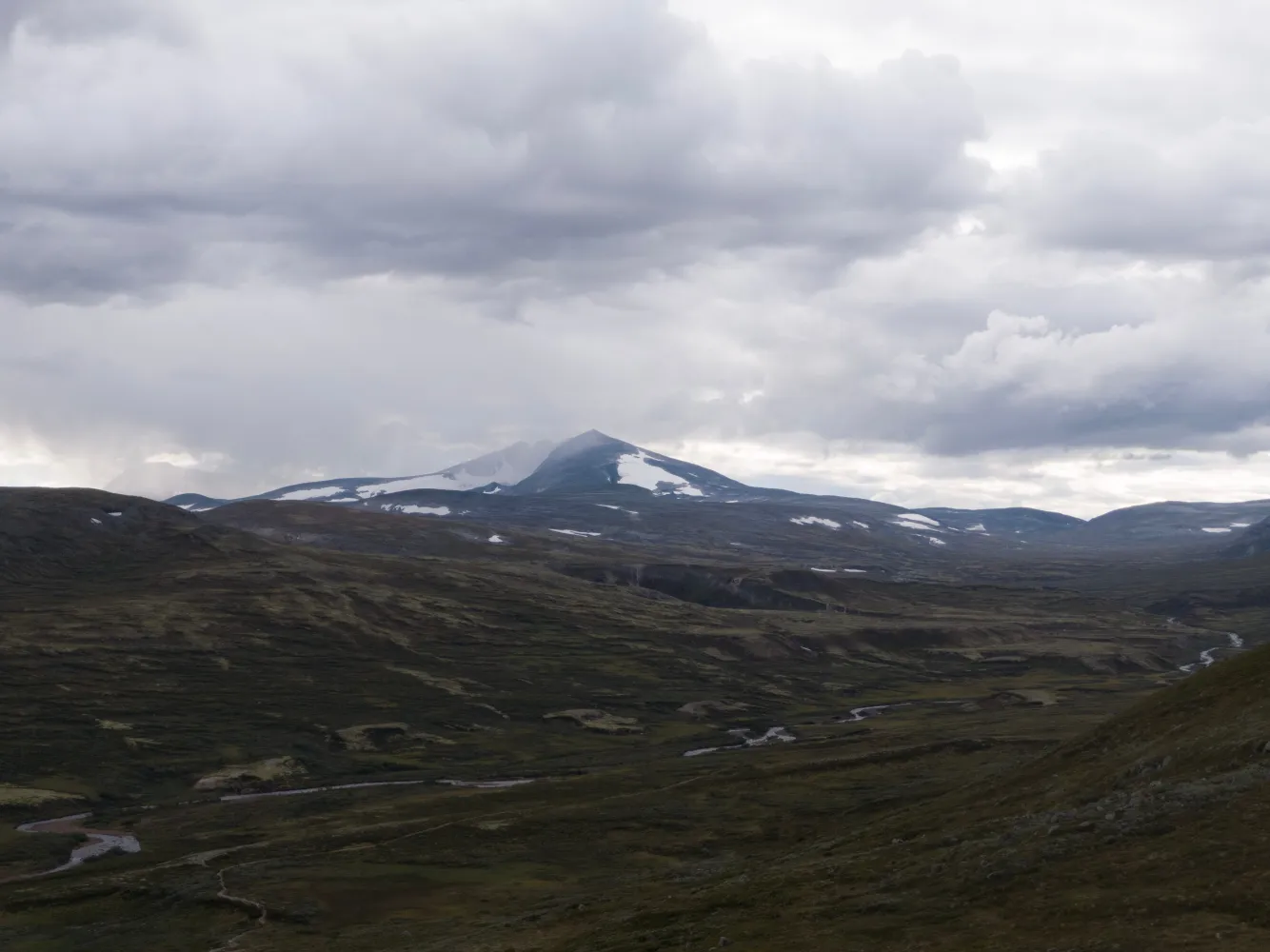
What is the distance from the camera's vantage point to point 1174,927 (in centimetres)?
4584

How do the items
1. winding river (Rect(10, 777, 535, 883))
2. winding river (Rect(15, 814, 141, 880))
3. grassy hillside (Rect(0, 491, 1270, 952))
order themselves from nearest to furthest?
grassy hillside (Rect(0, 491, 1270, 952)) < winding river (Rect(15, 814, 141, 880)) < winding river (Rect(10, 777, 535, 883))

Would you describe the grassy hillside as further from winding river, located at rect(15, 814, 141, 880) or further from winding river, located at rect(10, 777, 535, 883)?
winding river, located at rect(10, 777, 535, 883)

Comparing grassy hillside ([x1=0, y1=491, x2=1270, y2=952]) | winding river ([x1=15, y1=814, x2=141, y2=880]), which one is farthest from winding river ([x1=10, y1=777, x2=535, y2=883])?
grassy hillside ([x1=0, y1=491, x2=1270, y2=952])

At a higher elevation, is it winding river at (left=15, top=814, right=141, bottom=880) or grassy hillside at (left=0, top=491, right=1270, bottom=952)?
grassy hillside at (left=0, top=491, right=1270, bottom=952)

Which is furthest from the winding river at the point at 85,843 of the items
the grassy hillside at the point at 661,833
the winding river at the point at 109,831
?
the grassy hillside at the point at 661,833

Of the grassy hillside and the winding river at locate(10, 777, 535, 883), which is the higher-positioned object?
the grassy hillside

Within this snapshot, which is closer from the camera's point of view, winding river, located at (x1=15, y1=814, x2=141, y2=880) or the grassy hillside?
the grassy hillside

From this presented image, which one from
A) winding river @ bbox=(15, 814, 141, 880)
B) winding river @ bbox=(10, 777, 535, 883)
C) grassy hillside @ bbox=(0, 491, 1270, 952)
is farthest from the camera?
winding river @ bbox=(10, 777, 535, 883)

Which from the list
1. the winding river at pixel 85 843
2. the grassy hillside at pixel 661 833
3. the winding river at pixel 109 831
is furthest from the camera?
the winding river at pixel 109 831

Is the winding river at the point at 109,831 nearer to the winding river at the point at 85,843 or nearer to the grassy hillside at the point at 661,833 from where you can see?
the winding river at the point at 85,843

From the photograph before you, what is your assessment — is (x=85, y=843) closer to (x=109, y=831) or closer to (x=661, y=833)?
(x=109, y=831)

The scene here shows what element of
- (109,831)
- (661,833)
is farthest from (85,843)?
(661,833)

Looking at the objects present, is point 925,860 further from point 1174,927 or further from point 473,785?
point 473,785

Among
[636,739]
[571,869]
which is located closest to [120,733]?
[636,739]
